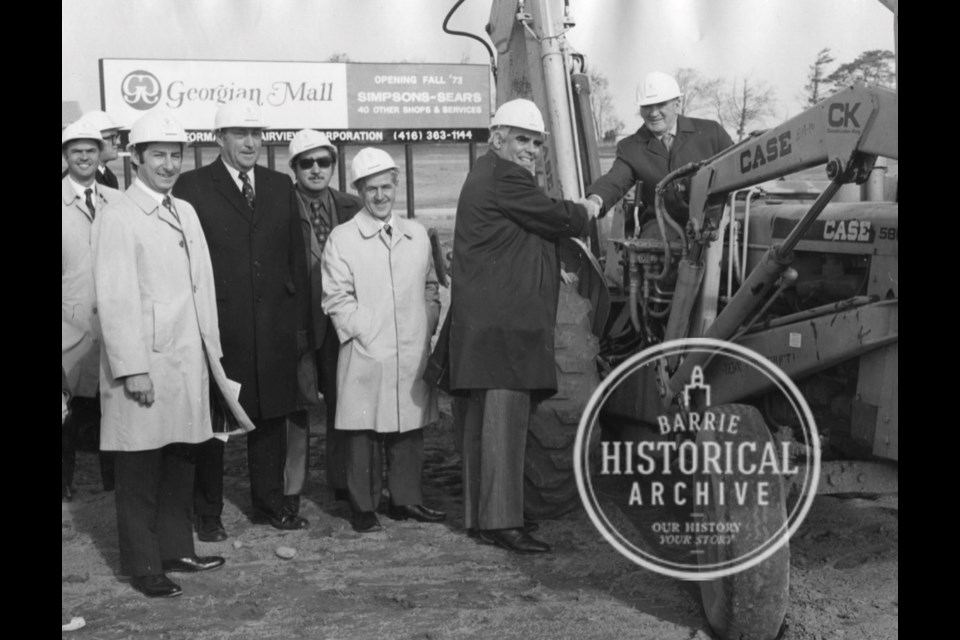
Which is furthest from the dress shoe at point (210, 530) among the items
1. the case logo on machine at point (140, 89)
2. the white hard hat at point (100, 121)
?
the case logo on machine at point (140, 89)

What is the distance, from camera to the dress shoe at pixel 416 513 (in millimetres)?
5891

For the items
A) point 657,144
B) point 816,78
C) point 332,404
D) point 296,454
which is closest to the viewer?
point 657,144

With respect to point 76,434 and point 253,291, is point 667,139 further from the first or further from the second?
point 76,434

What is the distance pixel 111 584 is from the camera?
5.03 metres

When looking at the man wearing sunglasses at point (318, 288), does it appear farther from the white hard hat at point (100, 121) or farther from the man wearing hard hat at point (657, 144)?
the man wearing hard hat at point (657, 144)

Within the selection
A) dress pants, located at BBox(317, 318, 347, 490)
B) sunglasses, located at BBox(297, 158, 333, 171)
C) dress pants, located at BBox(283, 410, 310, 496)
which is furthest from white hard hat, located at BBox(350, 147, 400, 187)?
dress pants, located at BBox(283, 410, 310, 496)

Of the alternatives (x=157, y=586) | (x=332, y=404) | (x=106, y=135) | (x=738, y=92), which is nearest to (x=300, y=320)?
(x=332, y=404)

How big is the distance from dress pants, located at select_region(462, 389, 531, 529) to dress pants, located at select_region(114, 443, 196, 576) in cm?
130

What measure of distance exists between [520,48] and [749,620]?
13.1 feet

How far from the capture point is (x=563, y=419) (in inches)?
223

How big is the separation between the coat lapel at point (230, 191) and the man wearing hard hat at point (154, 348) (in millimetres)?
583

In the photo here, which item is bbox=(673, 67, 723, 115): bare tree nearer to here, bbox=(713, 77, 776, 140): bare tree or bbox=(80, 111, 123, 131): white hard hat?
bbox=(713, 77, 776, 140): bare tree

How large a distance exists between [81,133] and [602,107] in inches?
123
